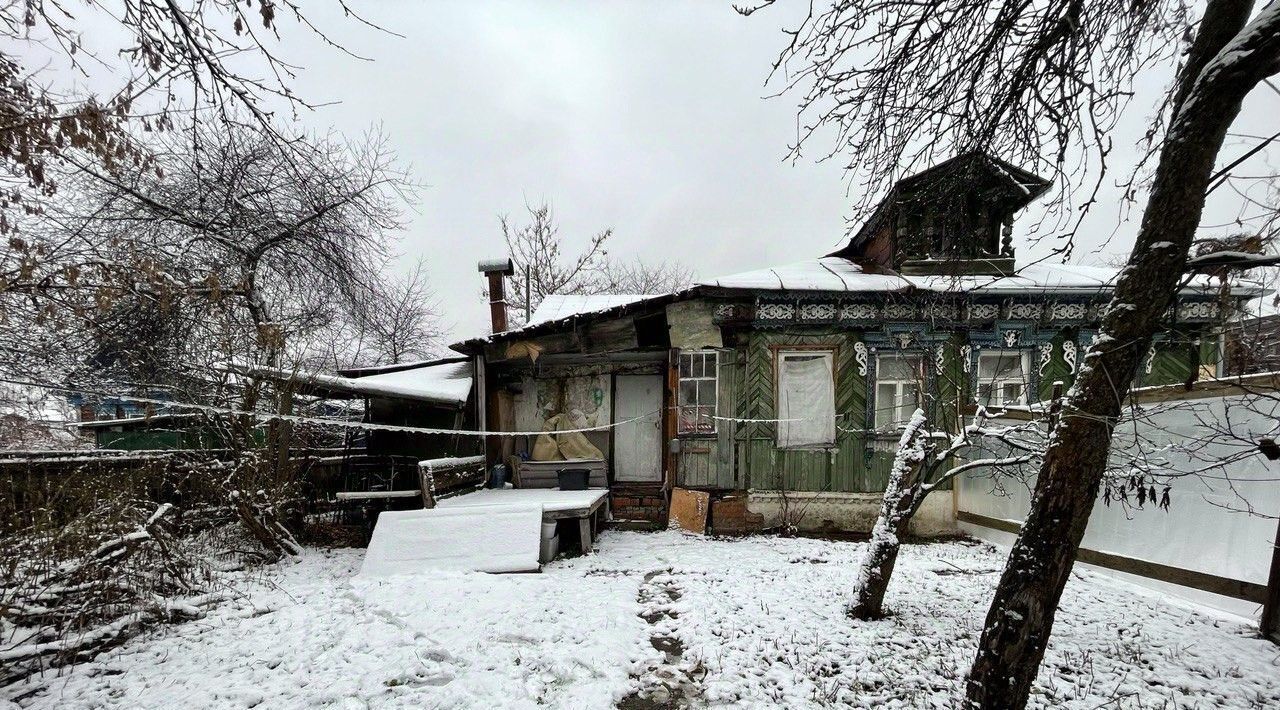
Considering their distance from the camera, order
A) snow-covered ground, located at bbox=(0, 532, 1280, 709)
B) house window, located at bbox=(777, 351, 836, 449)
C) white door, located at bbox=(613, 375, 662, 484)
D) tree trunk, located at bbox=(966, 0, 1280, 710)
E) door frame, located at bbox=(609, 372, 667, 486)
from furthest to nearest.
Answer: white door, located at bbox=(613, 375, 662, 484), door frame, located at bbox=(609, 372, 667, 486), house window, located at bbox=(777, 351, 836, 449), snow-covered ground, located at bbox=(0, 532, 1280, 709), tree trunk, located at bbox=(966, 0, 1280, 710)

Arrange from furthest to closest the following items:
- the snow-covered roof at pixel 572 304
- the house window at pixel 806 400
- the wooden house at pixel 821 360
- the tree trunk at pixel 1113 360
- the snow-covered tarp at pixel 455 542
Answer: the snow-covered roof at pixel 572 304 < the house window at pixel 806 400 < the wooden house at pixel 821 360 < the snow-covered tarp at pixel 455 542 < the tree trunk at pixel 1113 360

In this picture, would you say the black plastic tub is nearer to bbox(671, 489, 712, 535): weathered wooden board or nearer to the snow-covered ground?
bbox(671, 489, 712, 535): weathered wooden board

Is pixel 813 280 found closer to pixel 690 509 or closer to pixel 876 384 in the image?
pixel 876 384

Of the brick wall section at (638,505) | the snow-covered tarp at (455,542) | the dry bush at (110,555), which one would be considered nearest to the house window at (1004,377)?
the brick wall section at (638,505)

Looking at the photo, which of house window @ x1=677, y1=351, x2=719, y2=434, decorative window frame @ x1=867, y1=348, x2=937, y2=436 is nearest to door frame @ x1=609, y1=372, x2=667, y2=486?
house window @ x1=677, y1=351, x2=719, y2=434

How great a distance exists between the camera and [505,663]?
12.3 feet

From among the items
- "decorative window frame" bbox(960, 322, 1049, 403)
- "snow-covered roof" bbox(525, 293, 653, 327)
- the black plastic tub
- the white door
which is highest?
"snow-covered roof" bbox(525, 293, 653, 327)

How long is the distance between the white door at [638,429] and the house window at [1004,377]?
17.6 ft

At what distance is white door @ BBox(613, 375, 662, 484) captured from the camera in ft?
30.0

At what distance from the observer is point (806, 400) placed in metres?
8.34

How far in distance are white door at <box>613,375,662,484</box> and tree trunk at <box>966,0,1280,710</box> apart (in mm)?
6385

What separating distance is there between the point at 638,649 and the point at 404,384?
594 centimetres

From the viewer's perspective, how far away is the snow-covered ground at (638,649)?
11.1 feet

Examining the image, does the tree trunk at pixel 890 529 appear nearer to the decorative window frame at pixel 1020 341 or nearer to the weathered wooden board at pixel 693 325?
the weathered wooden board at pixel 693 325
